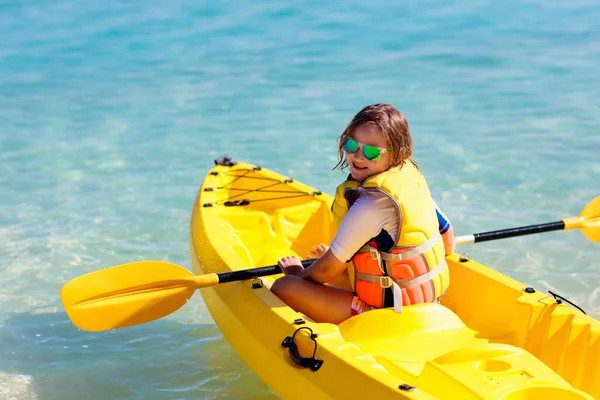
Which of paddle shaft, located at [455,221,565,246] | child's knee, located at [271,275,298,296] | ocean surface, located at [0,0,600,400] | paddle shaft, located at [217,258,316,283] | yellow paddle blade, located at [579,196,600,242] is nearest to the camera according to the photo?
child's knee, located at [271,275,298,296]

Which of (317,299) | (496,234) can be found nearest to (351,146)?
(317,299)

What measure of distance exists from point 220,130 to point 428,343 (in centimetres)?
582

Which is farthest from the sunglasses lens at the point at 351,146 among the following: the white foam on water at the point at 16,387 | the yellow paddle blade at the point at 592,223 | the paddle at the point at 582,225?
the white foam on water at the point at 16,387

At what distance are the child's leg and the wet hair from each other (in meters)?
0.60

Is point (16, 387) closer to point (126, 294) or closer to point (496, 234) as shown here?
point (126, 294)

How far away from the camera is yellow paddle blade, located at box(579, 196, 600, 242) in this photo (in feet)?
14.7

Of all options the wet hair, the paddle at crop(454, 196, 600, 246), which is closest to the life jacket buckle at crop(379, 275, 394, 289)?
the wet hair

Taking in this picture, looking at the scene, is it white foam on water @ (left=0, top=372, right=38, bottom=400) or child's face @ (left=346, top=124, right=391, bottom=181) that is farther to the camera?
white foam on water @ (left=0, top=372, right=38, bottom=400)

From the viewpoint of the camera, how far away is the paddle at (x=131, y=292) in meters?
3.73

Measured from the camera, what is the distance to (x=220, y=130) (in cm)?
880

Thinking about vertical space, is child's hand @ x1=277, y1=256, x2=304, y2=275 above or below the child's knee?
above

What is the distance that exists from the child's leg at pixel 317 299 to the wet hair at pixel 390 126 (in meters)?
0.60

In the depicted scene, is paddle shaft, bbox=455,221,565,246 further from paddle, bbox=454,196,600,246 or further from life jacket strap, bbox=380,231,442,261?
life jacket strap, bbox=380,231,442,261

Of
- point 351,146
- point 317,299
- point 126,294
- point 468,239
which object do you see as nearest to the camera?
point 351,146
